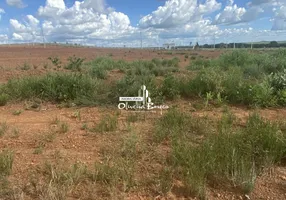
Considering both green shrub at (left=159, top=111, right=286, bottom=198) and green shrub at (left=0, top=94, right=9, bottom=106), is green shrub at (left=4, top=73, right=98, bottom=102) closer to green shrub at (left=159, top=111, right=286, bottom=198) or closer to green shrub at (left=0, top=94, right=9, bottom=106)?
green shrub at (left=0, top=94, right=9, bottom=106)

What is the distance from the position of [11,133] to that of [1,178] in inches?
78.3

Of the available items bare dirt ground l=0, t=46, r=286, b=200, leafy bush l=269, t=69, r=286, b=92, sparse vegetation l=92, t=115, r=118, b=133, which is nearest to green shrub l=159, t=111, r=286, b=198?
bare dirt ground l=0, t=46, r=286, b=200

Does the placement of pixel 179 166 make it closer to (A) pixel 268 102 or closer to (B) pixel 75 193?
(B) pixel 75 193

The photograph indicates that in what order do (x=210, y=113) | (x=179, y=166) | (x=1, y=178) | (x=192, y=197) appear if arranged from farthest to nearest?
(x=210, y=113) < (x=179, y=166) < (x=1, y=178) < (x=192, y=197)

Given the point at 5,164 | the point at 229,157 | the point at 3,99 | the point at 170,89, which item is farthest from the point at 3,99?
the point at 229,157

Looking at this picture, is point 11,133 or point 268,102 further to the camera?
point 268,102

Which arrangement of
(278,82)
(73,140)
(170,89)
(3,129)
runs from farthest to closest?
(170,89) < (278,82) < (3,129) < (73,140)

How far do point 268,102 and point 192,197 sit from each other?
15.5 feet

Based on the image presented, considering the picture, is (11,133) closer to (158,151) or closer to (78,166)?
(78,166)

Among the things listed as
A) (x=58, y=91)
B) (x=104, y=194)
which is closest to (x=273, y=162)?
(x=104, y=194)

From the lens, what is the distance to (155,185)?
354cm

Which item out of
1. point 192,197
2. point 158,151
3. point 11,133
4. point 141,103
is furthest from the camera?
point 141,103

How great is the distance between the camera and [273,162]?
395 cm

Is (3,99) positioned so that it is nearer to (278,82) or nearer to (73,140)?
(73,140)
